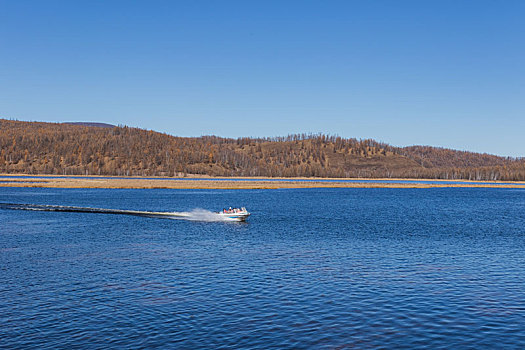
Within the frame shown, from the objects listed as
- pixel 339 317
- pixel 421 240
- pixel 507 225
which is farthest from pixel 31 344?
pixel 507 225

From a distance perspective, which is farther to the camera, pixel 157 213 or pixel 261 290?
pixel 157 213

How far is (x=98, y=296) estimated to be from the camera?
94.7ft

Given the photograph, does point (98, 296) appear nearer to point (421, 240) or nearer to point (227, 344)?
point (227, 344)

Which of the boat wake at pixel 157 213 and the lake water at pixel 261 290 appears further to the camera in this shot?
the boat wake at pixel 157 213

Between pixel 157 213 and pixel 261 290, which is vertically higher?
pixel 157 213

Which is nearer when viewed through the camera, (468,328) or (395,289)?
(468,328)

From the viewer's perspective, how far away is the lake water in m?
22.0

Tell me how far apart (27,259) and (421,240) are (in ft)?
132

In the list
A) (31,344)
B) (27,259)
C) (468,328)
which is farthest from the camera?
(27,259)

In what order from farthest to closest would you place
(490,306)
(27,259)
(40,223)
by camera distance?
(40,223), (27,259), (490,306)

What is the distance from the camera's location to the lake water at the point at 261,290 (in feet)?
72.3

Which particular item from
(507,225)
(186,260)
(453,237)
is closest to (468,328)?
(186,260)

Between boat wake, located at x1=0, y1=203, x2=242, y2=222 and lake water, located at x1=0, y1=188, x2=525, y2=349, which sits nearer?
lake water, located at x1=0, y1=188, x2=525, y2=349

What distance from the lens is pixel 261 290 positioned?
3056 cm
